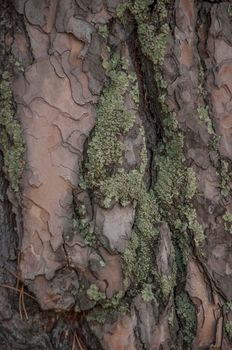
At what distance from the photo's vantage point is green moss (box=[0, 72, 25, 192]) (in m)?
1.54

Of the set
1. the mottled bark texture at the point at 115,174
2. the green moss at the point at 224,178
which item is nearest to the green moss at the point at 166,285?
the mottled bark texture at the point at 115,174

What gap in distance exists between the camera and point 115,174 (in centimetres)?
157

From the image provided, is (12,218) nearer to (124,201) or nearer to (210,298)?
(124,201)

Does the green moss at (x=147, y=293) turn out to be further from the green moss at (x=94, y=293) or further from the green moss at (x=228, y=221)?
the green moss at (x=228, y=221)

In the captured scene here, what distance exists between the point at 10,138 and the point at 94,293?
1.47 ft

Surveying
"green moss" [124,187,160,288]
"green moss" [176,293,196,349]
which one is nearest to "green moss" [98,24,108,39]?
"green moss" [124,187,160,288]

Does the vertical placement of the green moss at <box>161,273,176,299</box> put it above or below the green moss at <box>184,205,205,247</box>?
below

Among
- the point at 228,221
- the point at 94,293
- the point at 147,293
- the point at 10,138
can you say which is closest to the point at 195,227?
the point at 228,221

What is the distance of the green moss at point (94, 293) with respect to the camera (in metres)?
1.52

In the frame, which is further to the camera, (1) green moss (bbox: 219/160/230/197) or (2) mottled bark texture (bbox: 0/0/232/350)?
(1) green moss (bbox: 219/160/230/197)

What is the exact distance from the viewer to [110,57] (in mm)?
1592

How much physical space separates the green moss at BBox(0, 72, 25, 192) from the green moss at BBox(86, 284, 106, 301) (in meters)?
0.31

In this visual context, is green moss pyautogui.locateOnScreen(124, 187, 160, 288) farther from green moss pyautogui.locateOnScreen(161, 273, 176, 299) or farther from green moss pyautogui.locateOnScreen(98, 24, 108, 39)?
green moss pyautogui.locateOnScreen(98, 24, 108, 39)

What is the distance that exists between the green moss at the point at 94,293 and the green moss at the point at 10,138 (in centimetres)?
31
